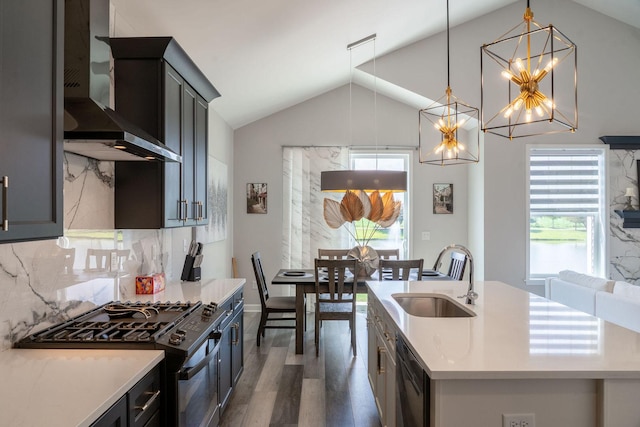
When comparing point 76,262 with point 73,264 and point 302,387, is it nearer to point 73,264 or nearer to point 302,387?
point 73,264

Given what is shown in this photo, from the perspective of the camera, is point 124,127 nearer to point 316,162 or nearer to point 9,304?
point 9,304

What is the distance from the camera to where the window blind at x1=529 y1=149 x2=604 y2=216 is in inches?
215

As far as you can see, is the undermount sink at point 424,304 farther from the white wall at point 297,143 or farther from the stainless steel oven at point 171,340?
the white wall at point 297,143

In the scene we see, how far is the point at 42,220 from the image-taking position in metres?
1.36

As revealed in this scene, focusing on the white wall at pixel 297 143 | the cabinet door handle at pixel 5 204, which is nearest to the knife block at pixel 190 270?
the cabinet door handle at pixel 5 204

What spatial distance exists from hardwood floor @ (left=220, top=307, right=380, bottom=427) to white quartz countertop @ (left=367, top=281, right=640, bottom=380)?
107 cm

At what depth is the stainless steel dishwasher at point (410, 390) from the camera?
1.57 m

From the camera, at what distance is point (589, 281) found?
3771mm

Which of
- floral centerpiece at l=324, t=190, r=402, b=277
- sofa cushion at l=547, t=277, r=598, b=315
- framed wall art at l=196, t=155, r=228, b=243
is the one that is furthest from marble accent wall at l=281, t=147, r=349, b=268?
sofa cushion at l=547, t=277, r=598, b=315

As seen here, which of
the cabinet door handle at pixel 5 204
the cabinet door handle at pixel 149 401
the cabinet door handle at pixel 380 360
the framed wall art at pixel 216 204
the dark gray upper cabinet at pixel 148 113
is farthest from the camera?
the framed wall art at pixel 216 204

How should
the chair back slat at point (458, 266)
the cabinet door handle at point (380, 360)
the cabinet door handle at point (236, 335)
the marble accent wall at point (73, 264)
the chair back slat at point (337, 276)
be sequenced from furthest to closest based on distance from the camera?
the chair back slat at point (458, 266)
the chair back slat at point (337, 276)
the cabinet door handle at point (236, 335)
the cabinet door handle at point (380, 360)
the marble accent wall at point (73, 264)

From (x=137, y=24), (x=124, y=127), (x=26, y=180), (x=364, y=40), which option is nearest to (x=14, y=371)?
(x=26, y=180)

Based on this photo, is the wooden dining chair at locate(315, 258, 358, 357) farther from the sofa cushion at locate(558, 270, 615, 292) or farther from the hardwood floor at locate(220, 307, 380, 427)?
the sofa cushion at locate(558, 270, 615, 292)

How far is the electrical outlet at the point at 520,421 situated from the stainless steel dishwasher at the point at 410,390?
271 mm
